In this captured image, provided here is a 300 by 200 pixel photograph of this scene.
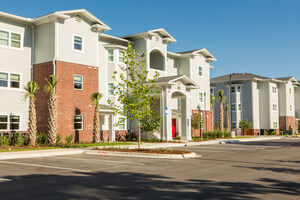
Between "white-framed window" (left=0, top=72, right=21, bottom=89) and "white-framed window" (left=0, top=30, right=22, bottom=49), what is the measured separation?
7.58 ft

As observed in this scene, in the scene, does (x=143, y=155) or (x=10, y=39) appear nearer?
(x=143, y=155)

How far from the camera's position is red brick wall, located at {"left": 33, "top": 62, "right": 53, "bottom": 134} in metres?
26.8

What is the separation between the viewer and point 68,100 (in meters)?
27.4

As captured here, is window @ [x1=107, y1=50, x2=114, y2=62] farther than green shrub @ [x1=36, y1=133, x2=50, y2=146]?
Yes

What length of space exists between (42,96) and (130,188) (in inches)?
793

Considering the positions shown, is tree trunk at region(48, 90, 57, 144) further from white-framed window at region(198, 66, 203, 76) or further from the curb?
white-framed window at region(198, 66, 203, 76)

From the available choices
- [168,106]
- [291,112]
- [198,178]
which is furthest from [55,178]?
[291,112]

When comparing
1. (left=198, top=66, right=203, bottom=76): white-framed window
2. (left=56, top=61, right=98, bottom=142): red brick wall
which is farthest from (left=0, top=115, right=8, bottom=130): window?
(left=198, top=66, right=203, bottom=76): white-framed window

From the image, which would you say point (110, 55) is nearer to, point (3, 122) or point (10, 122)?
point (10, 122)

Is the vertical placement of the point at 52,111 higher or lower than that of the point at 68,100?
lower

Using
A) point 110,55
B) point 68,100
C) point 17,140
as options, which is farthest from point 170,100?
point 17,140

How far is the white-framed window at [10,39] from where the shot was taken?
2610cm

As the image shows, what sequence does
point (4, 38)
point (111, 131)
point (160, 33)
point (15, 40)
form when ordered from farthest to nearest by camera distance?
point (160, 33) < point (111, 131) < point (15, 40) < point (4, 38)

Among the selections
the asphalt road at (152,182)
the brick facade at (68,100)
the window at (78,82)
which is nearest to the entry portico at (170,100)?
the brick facade at (68,100)
